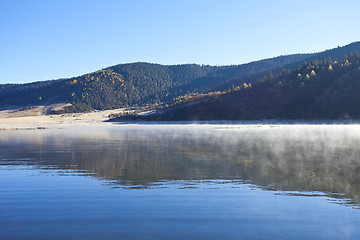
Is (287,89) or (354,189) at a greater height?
(287,89)

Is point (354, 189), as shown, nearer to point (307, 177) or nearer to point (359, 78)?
point (307, 177)

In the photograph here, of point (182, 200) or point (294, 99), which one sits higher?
point (294, 99)

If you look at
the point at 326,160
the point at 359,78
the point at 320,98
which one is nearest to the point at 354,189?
the point at 326,160

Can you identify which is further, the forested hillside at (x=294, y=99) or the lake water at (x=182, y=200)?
the forested hillside at (x=294, y=99)

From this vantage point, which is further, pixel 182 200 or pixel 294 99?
pixel 294 99

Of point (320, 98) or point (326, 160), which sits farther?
point (320, 98)

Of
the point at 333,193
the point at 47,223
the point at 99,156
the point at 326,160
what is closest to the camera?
the point at 47,223

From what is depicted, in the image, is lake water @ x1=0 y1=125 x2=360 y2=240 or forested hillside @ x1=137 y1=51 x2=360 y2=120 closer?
lake water @ x1=0 y1=125 x2=360 y2=240

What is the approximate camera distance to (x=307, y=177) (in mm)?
20047

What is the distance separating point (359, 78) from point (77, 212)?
14331cm

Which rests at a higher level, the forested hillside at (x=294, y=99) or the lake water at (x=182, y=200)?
the forested hillside at (x=294, y=99)

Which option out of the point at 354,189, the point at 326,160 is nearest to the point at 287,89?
the point at 326,160

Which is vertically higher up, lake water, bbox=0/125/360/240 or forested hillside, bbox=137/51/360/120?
forested hillside, bbox=137/51/360/120

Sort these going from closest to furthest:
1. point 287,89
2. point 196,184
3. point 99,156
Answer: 1. point 196,184
2. point 99,156
3. point 287,89
